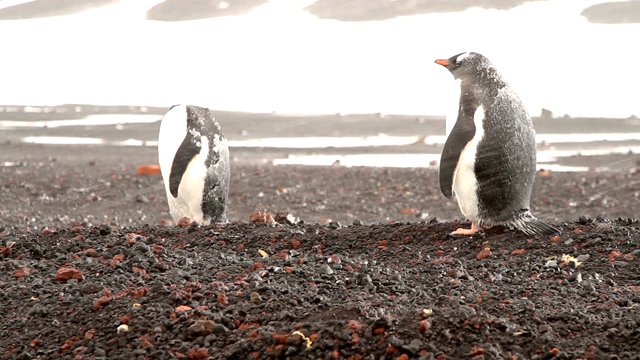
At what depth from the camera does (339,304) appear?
2.76 meters

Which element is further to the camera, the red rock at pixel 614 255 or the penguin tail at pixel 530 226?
the penguin tail at pixel 530 226

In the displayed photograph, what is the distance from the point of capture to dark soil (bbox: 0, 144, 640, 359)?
2.53 meters

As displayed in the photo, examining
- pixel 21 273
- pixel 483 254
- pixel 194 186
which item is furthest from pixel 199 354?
pixel 194 186

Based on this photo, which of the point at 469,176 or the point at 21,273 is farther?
the point at 469,176

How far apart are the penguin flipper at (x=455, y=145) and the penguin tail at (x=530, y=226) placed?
1.18 ft

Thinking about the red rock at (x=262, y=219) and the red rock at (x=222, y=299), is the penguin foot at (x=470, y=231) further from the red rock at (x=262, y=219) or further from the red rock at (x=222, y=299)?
the red rock at (x=222, y=299)

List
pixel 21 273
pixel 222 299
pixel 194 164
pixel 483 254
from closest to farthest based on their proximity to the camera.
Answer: pixel 222 299, pixel 21 273, pixel 483 254, pixel 194 164

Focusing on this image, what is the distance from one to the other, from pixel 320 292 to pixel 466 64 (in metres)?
1.74

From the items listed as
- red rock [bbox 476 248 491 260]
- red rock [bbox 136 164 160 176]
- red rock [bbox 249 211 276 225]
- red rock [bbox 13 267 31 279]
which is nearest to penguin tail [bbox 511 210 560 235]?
red rock [bbox 476 248 491 260]

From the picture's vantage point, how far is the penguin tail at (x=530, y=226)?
4.12 metres

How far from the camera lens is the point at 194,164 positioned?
4.89 m

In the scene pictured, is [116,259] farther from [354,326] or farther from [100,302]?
[354,326]

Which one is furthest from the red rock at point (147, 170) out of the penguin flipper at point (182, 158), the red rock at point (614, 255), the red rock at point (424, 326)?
the red rock at point (424, 326)

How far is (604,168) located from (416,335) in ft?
20.9
